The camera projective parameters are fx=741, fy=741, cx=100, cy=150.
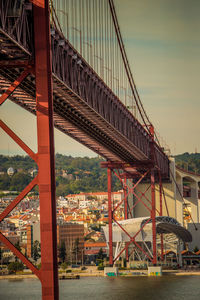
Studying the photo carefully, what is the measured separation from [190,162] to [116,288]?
97.8 metres

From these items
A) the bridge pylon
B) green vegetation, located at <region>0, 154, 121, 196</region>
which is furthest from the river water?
green vegetation, located at <region>0, 154, 121, 196</region>

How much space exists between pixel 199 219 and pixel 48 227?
53352mm

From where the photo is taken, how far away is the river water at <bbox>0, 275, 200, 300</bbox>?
3341cm

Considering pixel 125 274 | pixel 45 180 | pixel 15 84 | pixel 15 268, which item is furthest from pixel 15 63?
pixel 15 268

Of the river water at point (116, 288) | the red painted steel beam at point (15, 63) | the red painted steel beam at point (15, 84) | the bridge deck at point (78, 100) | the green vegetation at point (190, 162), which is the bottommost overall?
the river water at point (116, 288)

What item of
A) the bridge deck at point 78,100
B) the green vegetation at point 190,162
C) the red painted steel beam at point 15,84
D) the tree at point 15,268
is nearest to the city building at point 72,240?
the tree at point 15,268

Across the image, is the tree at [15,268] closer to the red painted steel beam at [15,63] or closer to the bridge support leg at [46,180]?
the red painted steel beam at [15,63]

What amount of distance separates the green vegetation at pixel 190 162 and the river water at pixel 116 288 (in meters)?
81.8

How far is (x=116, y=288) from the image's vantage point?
36.8 metres

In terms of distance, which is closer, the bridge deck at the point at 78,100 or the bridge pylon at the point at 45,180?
the bridge pylon at the point at 45,180

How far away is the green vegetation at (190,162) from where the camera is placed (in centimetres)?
12812

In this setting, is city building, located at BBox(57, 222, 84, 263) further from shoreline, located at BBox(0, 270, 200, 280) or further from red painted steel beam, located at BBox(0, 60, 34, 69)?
red painted steel beam, located at BBox(0, 60, 34, 69)

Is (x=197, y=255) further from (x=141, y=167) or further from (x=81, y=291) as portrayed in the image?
(x=81, y=291)

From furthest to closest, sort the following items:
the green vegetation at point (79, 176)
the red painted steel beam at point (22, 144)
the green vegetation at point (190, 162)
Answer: the green vegetation at point (79, 176), the green vegetation at point (190, 162), the red painted steel beam at point (22, 144)
